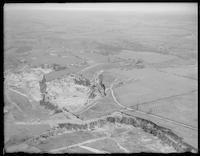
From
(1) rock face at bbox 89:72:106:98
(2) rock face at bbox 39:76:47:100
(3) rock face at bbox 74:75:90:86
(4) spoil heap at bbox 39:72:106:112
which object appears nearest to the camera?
(4) spoil heap at bbox 39:72:106:112

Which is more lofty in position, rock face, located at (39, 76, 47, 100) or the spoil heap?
the spoil heap

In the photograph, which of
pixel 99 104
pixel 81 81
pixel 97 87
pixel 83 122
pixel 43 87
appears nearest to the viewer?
pixel 83 122

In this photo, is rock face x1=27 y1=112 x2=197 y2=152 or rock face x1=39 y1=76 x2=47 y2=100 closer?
rock face x1=27 y1=112 x2=197 y2=152

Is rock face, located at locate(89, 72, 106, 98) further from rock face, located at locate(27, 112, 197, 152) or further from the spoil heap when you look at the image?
rock face, located at locate(27, 112, 197, 152)

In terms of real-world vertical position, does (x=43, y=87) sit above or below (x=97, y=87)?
below

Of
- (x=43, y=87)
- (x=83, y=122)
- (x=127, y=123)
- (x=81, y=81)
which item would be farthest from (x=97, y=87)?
(x=127, y=123)

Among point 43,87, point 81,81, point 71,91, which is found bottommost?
point 43,87

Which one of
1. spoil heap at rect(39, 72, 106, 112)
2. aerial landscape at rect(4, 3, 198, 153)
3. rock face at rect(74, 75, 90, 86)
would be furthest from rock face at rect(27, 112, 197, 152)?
rock face at rect(74, 75, 90, 86)

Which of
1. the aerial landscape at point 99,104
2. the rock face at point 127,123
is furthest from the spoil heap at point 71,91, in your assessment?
the rock face at point 127,123

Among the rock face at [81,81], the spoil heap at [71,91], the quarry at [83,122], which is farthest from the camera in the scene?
the rock face at [81,81]

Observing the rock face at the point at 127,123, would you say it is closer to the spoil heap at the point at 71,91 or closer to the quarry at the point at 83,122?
the quarry at the point at 83,122

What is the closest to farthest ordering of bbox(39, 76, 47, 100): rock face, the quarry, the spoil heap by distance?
the quarry
the spoil heap
bbox(39, 76, 47, 100): rock face

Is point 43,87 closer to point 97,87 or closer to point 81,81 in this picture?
point 81,81
